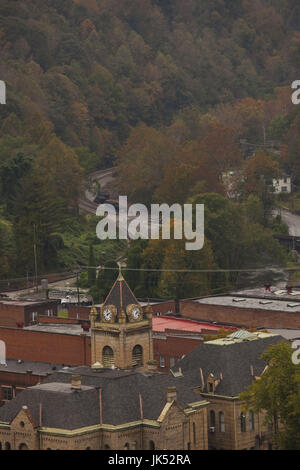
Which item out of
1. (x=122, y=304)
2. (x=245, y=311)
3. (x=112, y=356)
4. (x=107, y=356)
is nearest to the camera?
(x=112, y=356)

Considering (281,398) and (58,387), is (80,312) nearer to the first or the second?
(58,387)

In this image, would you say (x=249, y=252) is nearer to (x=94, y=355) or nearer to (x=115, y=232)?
(x=115, y=232)

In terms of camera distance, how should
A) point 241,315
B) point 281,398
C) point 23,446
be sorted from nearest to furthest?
point 23,446 → point 281,398 → point 241,315

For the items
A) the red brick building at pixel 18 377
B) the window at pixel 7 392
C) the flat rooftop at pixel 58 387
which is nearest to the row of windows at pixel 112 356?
the red brick building at pixel 18 377

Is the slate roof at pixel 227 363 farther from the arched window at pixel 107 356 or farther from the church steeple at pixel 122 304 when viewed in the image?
the church steeple at pixel 122 304

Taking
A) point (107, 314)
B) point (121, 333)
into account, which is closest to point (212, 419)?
point (121, 333)

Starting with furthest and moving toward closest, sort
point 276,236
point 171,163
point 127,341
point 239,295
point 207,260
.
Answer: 1. point 171,163
2. point 276,236
3. point 207,260
4. point 239,295
5. point 127,341

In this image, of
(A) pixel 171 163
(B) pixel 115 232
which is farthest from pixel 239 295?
(A) pixel 171 163

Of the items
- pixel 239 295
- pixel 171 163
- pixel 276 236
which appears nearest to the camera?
pixel 239 295
